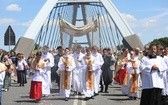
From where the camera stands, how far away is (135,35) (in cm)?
3862

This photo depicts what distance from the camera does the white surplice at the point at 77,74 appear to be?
18898 millimetres

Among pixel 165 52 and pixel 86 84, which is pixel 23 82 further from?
pixel 165 52

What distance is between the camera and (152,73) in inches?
464

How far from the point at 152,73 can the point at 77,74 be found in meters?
7.67

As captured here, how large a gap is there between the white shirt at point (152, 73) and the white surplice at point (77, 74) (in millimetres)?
7058

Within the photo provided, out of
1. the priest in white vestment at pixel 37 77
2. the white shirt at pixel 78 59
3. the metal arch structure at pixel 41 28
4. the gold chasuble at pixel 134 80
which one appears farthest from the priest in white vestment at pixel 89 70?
the metal arch structure at pixel 41 28

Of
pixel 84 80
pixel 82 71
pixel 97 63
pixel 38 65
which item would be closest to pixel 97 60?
pixel 97 63

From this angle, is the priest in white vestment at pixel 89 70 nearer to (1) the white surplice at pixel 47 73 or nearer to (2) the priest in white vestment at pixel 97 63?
(2) the priest in white vestment at pixel 97 63

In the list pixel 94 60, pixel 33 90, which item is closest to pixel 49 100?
pixel 33 90

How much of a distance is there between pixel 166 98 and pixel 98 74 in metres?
6.11

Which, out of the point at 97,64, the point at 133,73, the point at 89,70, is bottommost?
the point at 133,73

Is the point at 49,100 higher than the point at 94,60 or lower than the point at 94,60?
lower

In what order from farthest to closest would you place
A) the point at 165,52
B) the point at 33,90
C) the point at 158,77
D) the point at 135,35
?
the point at 135,35
the point at 33,90
the point at 165,52
the point at 158,77

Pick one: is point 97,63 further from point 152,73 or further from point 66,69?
point 152,73
